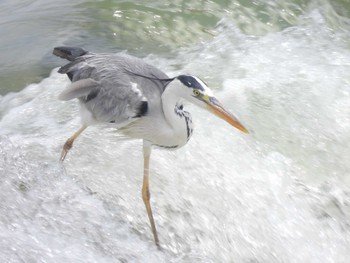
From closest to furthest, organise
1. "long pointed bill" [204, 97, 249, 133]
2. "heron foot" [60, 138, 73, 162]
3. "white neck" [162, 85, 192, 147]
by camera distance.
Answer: "long pointed bill" [204, 97, 249, 133] < "white neck" [162, 85, 192, 147] < "heron foot" [60, 138, 73, 162]

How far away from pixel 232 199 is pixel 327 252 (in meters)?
0.66

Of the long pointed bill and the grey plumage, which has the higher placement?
the long pointed bill

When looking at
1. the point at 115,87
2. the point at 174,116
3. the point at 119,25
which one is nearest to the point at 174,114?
the point at 174,116

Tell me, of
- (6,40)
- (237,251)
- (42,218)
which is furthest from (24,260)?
(6,40)

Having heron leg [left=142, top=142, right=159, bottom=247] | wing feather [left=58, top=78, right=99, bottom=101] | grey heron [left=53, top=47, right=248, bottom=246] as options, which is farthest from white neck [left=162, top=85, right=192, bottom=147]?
wing feather [left=58, top=78, right=99, bottom=101]

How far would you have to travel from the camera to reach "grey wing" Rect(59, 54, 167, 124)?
3572mm

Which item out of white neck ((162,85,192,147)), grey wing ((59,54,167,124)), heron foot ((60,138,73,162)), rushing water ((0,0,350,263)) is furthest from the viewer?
heron foot ((60,138,73,162))

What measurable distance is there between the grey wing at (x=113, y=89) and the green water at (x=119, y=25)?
5.77ft

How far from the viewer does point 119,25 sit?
6.32 metres

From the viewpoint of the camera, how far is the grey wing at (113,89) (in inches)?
141

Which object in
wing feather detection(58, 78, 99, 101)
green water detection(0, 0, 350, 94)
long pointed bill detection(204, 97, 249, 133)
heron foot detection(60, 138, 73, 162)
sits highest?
long pointed bill detection(204, 97, 249, 133)

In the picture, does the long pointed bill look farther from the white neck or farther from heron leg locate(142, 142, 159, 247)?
heron leg locate(142, 142, 159, 247)

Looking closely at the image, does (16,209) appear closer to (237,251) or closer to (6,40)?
(237,251)

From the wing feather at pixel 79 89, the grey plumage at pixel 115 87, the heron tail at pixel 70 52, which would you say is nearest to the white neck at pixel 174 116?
the grey plumage at pixel 115 87
